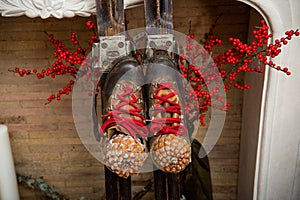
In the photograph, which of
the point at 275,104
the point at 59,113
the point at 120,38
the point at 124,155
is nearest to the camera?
the point at 124,155

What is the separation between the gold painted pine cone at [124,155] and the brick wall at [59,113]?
636 mm

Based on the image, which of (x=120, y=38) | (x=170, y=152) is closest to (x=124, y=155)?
(x=170, y=152)

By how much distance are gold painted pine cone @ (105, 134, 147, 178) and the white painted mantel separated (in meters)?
0.41

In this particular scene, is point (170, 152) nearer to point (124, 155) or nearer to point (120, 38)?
point (124, 155)

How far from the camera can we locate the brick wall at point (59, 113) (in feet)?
4.11

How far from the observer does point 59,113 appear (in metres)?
1.40

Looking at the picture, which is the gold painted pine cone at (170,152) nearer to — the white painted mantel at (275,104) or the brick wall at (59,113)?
the white painted mantel at (275,104)

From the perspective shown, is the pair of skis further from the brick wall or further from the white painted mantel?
the brick wall

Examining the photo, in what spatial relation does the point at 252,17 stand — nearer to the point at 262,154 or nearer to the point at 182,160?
the point at 262,154

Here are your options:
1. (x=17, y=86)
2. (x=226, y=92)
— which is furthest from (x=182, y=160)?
(x=17, y=86)

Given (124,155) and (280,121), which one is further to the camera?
(280,121)

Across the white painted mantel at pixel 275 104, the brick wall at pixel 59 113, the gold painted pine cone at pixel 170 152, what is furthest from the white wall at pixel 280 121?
the gold painted pine cone at pixel 170 152

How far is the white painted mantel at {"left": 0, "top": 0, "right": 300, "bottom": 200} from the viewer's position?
3.13 feet

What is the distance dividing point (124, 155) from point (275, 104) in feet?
1.89
